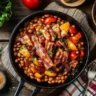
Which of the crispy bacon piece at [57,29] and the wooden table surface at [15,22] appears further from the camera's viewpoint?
the wooden table surface at [15,22]

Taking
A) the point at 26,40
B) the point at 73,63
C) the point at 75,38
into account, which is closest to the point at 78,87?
the point at 73,63

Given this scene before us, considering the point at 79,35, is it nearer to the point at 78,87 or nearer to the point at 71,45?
the point at 71,45

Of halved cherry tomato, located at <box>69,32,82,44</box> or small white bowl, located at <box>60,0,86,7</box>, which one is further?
small white bowl, located at <box>60,0,86,7</box>

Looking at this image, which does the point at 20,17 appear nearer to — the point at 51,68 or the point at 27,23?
the point at 27,23

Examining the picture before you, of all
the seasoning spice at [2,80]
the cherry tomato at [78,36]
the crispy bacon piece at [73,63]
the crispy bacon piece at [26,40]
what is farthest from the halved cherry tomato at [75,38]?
the seasoning spice at [2,80]

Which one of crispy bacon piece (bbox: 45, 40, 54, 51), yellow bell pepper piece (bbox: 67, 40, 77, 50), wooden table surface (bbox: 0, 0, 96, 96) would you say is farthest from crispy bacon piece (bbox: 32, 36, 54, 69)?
wooden table surface (bbox: 0, 0, 96, 96)

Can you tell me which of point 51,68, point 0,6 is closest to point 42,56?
point 51,68

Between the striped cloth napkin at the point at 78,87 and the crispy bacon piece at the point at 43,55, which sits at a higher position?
the crispy bacon piece at the point at 43,55

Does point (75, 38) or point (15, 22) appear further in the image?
point (15, 22)

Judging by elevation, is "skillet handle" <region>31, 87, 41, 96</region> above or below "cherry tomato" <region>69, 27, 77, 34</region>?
below

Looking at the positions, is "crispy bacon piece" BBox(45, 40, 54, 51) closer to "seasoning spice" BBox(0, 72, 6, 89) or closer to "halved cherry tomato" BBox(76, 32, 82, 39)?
"halved cherry tomato" BBox(76, 32, 82, 39)

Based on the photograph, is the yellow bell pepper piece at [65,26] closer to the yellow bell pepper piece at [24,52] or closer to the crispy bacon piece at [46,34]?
the crispy bacon piece at [46,34]

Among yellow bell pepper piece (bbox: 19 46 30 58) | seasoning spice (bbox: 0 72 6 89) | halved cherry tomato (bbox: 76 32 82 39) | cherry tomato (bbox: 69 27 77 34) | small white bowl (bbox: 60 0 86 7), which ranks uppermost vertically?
small white bowl (bbox: 60 0 86 7)

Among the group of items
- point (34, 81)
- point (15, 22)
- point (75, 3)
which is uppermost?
point (75, 3)
